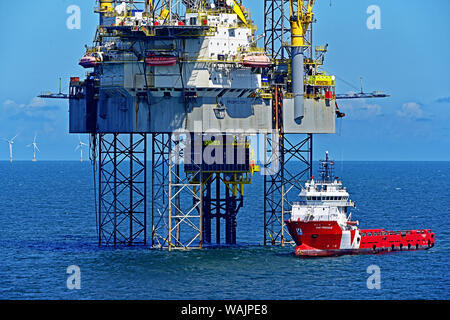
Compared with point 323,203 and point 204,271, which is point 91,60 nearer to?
point 204,271

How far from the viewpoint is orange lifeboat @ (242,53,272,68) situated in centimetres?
6856

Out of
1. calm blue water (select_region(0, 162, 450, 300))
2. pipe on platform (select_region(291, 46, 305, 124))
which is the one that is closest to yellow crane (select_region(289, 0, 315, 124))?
pipe on platform (select_region(291, 46, 305, 124))

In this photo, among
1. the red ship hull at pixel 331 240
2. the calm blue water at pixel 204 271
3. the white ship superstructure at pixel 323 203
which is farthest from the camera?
the white ship superstructure at pixel 323 203

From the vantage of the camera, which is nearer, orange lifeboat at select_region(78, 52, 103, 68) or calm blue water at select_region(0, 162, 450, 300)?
calm blue water at select_region(0, 162, 450, 300)

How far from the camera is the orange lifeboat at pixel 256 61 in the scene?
2699 inches

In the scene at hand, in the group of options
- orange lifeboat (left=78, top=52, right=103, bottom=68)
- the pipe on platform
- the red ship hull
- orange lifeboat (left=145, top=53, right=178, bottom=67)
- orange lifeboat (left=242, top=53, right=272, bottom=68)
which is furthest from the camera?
the pipe on platform

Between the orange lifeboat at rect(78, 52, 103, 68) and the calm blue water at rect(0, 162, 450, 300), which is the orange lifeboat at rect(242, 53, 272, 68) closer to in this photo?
the orange lifeboat at rect(78, 52, 103, 68)

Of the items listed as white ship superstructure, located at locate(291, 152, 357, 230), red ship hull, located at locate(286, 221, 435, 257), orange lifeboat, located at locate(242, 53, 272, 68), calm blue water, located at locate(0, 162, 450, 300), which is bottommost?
calm blue water, located at locate(0, 162, 450, 300)

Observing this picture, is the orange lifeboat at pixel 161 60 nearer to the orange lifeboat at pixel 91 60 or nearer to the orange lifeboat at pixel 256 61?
the orange lifeboat at pixel 256 61

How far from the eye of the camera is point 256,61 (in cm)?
6850

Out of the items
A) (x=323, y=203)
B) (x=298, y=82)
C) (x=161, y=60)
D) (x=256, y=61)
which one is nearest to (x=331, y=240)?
(x=323, y=203)

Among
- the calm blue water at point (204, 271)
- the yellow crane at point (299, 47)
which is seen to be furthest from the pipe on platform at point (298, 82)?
the calm blue water at point (204, 271)
